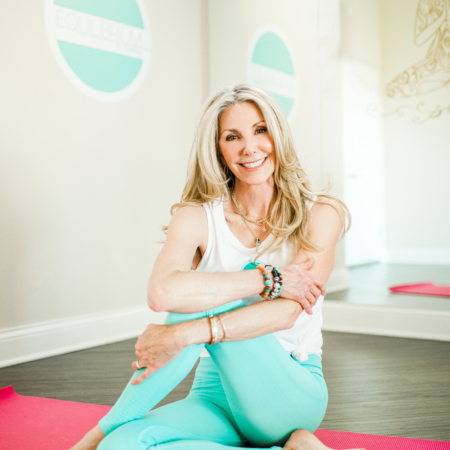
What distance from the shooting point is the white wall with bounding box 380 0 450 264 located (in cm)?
320

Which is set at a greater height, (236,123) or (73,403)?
(236,123)

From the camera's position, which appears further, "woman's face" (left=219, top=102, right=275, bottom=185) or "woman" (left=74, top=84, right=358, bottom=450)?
"woman's face" (left=219, top=102, right=275, bottom=185)

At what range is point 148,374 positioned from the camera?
1.16 meters

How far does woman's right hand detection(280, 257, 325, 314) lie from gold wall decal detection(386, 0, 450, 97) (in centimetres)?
236

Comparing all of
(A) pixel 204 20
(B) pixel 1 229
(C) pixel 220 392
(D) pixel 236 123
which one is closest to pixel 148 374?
(C) pixel 220 392

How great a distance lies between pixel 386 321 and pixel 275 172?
1.99 meters

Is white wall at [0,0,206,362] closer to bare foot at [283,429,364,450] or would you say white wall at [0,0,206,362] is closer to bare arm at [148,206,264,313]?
bare arm at [148,206,264,313]

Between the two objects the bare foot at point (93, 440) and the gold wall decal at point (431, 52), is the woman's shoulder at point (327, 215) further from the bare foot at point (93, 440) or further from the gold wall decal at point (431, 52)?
the gold wall decal at point (431, 52)

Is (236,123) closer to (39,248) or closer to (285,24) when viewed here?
(39,248)

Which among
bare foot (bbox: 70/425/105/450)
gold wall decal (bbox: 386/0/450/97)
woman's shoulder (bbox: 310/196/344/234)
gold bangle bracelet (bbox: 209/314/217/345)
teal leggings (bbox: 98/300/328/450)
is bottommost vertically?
bare foot (bbox: 70/425/105/450)

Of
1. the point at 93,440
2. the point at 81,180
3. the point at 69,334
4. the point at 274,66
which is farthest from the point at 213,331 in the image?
the point at 274,66

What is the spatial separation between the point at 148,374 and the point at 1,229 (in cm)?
180

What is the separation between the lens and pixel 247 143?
1482 mm

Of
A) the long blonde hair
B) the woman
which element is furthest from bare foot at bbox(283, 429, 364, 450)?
the long blonde hair
